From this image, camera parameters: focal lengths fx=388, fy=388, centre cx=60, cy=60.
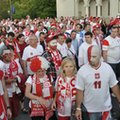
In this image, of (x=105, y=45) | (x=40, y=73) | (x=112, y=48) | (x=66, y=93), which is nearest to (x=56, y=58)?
(x=105, y=45)

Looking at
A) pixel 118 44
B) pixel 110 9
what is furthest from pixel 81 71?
pixel 110 9

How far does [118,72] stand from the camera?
32.0 ft

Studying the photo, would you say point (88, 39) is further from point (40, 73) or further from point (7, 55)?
point (40, 73)

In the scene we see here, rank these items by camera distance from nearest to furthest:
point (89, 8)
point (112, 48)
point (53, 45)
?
point (53, 45), point (112, 48), point (89, 8)


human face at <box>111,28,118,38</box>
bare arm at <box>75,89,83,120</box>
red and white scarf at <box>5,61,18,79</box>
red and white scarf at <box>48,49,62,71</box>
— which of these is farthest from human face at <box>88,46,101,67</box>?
human face at <box>111,28,118,38</box>

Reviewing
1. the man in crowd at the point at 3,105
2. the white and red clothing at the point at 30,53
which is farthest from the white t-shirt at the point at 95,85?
the white and red clothing at the point at 30,53

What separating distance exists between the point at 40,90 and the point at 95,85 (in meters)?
0.88

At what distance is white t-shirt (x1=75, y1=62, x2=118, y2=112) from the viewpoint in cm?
496

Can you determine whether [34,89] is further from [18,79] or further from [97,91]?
[18,79]

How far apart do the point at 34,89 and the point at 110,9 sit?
42978 millimetres

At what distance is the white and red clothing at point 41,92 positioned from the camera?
5469 millimetres

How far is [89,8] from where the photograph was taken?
173ft

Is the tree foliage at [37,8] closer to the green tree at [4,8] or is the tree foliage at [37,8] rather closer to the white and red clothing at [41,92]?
the green tree at [4,8]

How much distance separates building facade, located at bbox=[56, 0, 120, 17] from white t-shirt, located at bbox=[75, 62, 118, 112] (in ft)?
136
